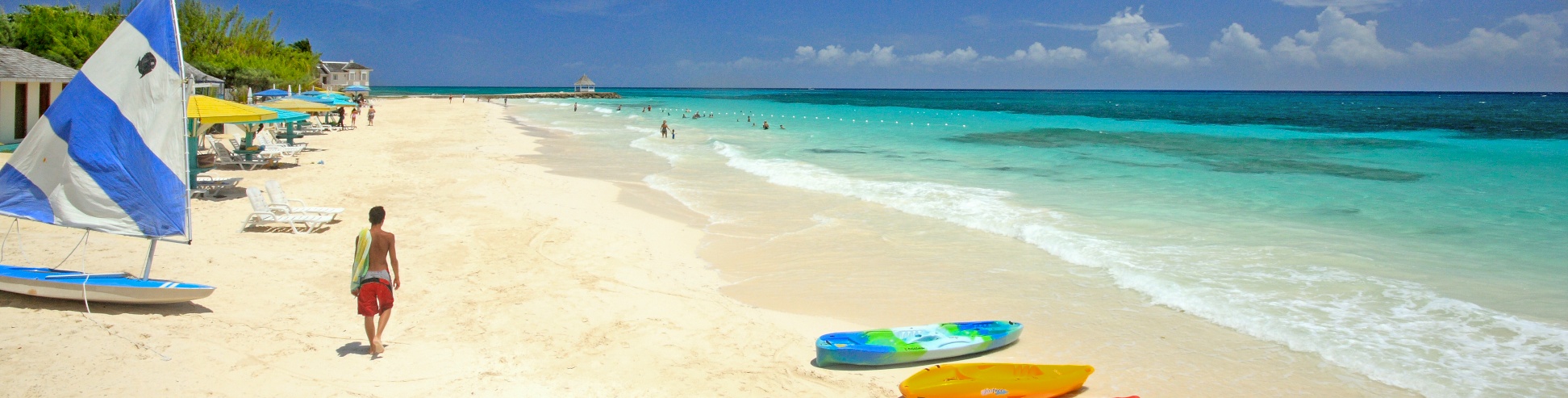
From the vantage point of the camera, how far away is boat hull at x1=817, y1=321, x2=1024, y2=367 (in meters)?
6.39

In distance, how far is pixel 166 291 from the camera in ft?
20.5

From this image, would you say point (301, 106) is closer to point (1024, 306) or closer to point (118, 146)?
point (118, 146)

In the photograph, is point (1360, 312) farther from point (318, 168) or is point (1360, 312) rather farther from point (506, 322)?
point (318, 168)

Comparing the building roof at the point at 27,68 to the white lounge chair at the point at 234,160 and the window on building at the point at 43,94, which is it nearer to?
the window on building at the point at 43,94

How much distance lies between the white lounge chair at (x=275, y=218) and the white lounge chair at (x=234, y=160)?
6.55 m

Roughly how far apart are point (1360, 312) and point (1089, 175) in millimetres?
12535

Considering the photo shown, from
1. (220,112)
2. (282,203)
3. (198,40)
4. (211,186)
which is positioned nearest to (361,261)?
(282,203)

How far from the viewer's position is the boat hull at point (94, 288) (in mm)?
6105

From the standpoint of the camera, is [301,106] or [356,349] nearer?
[356,349]

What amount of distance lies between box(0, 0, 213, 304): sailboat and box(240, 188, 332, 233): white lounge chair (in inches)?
143

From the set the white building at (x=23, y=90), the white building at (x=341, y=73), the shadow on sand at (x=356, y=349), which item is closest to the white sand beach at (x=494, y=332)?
the shadow on sand at (x=356, y=349)

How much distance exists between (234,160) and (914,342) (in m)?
14.8

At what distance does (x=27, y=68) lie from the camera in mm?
16281

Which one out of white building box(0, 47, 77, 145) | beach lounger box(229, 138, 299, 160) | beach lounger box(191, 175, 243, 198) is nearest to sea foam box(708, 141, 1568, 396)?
beach lounger box(191, 175, 243, 198)
